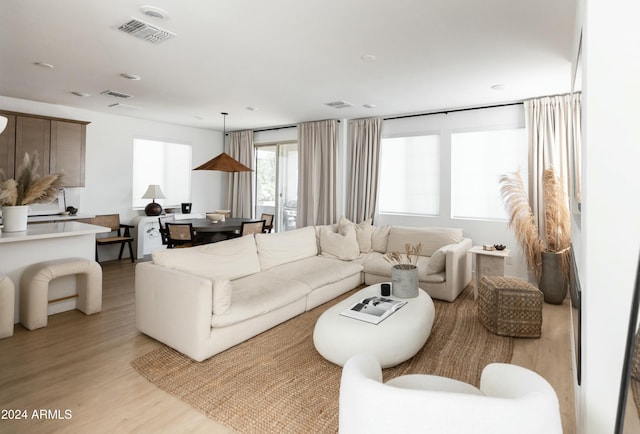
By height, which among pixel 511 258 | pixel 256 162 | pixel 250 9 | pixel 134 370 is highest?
pixel 250 9

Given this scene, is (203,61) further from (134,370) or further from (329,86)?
(134,370)

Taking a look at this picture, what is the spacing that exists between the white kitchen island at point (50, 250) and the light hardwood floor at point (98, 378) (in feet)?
0.78

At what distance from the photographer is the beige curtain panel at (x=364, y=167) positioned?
612 cm

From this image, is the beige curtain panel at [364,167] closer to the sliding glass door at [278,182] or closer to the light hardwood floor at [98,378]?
the sliding glass door at [278,182]

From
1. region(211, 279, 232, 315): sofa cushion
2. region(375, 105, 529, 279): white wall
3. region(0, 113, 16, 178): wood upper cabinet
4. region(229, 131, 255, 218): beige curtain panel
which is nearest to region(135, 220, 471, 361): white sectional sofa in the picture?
region(211, 279, 232, 315): sofa cushion

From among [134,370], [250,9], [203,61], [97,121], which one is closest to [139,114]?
[97,121]

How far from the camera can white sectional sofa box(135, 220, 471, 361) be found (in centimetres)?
266

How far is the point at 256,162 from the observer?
26.4 feet

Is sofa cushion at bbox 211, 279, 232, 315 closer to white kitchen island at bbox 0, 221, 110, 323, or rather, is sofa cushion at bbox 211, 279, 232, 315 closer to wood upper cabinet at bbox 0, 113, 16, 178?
white kitchen island at bbox 0, 221, 110, 323

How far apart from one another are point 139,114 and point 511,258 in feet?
21.6

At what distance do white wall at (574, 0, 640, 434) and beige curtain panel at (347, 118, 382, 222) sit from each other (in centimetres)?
486

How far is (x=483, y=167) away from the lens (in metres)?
5.28

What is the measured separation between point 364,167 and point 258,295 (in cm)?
375

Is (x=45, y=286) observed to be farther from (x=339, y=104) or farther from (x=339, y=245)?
(x=339, y=104)
